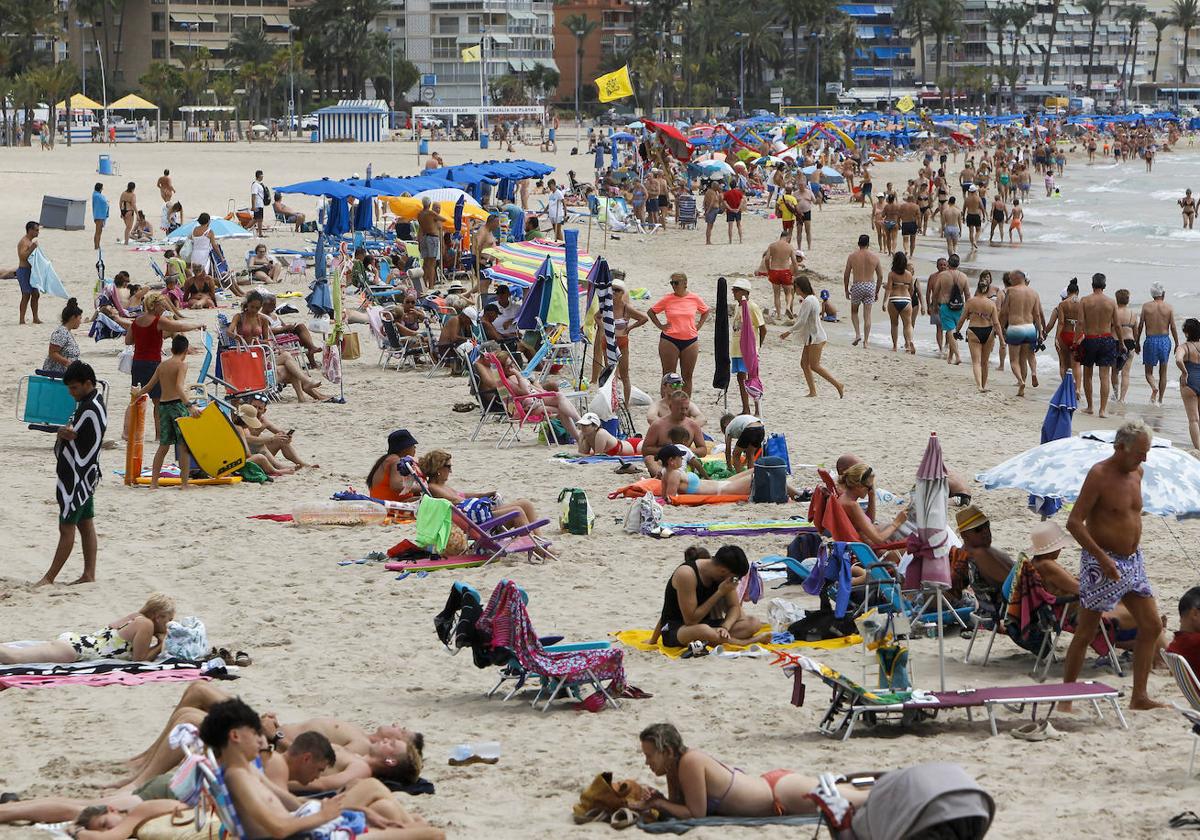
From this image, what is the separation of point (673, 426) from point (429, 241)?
10748mm

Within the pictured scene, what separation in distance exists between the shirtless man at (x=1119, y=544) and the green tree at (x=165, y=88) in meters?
76.9

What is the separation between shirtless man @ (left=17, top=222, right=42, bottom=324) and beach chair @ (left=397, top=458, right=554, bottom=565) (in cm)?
977

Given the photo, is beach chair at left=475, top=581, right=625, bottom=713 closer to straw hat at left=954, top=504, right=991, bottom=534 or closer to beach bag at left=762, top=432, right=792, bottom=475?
straw hat at left=954, top=504, right=991, bottom=534

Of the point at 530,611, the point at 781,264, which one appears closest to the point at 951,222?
the point at 781,264

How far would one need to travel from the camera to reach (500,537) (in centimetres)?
896

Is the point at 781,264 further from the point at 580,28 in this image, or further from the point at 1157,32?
the point at 1157,32

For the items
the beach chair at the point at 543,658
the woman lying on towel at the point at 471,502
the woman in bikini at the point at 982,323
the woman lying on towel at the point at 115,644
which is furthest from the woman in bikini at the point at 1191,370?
the woman lying on towel at the point at 115,644

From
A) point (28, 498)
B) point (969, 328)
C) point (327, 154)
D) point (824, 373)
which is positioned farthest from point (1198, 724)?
point (327, 154)

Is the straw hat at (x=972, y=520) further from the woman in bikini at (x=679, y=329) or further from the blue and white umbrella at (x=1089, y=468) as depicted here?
the woman in bikini at (x=679, y=329)

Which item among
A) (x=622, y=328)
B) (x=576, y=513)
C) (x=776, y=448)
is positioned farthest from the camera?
(x=622, y=328)

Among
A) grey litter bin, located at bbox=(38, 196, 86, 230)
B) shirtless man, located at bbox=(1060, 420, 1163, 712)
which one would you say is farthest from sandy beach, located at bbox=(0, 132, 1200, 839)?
grey litter bin, located at bbox=(38, 196, 86, 230)

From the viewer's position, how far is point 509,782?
575 centimetres

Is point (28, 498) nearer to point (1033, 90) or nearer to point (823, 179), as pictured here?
point (823, 179)

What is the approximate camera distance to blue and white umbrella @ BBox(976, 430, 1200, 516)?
7.75 m
